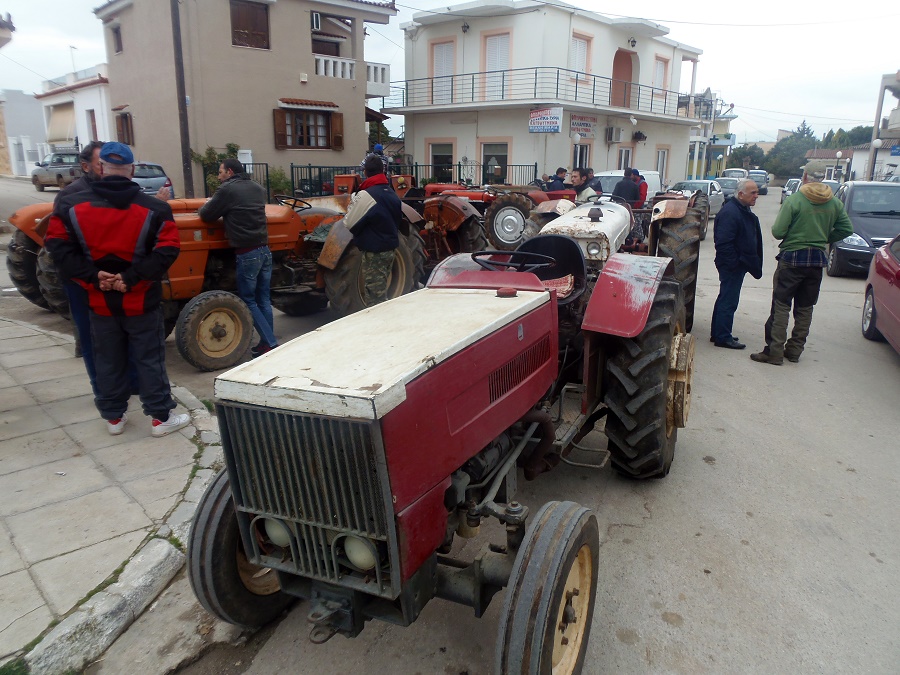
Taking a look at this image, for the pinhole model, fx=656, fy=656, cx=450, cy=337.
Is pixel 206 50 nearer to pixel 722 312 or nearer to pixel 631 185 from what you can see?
pixel 631 185

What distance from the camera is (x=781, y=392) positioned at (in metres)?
5.96

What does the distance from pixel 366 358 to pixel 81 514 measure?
7.50ft

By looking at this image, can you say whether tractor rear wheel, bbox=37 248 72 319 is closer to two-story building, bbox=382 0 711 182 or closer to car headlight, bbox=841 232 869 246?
car headlight, bbox=841 232 869 246

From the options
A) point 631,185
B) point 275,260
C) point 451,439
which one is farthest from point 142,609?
point 631,185

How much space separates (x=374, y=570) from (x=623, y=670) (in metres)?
1.21

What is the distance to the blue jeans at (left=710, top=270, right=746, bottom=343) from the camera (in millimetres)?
7281

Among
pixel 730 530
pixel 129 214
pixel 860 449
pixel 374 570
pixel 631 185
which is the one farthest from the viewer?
pixel 631 185

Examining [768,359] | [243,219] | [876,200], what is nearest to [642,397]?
[768,359]

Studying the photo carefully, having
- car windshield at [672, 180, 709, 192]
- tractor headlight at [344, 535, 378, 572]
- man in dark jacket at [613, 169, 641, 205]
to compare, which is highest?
man in dark jacket at [613, 169, 641, 205]

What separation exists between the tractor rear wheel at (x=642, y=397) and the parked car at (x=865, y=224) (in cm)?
910

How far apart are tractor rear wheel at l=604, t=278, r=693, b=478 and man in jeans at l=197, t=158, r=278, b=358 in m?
3.55

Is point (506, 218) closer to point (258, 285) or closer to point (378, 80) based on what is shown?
point (258, 285)

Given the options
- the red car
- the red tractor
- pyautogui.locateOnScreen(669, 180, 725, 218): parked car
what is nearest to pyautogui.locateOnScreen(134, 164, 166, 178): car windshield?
pyautogui.locateOnScreen(669, 180, 725, 218): parked car

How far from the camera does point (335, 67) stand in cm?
2248
